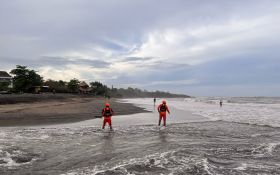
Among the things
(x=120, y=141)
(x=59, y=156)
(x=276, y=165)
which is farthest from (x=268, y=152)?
(x=59, y=156)

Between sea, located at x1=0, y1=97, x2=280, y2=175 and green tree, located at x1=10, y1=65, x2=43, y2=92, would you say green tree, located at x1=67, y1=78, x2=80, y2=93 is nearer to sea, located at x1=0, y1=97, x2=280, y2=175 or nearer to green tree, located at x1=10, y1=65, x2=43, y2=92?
green tree, located at x1=10, y1=65, x2=43, y2=92

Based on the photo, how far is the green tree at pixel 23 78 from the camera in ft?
246

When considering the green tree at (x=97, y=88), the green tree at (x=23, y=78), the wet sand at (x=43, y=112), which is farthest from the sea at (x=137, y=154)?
the green tree at (x=97, y=88)

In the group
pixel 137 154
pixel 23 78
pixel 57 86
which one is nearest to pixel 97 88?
pixel 57 86

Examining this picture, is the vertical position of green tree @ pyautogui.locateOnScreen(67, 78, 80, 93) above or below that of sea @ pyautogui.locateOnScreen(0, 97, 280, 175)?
above

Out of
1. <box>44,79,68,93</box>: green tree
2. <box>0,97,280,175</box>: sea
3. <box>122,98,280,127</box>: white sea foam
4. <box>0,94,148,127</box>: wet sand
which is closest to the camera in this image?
<box>0,97,280,175</box>: sea

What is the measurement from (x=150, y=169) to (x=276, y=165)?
441 centimetres

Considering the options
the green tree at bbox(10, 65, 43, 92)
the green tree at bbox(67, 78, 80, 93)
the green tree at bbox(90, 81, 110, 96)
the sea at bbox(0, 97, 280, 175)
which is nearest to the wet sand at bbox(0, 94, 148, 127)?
the sea at bbox(0, 97, 280, 175)

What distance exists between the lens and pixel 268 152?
36.3ft

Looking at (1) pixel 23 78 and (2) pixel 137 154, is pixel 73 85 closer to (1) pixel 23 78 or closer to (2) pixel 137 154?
(1) pixel 23 78

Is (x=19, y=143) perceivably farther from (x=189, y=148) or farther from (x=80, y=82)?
(x=80, y=82)

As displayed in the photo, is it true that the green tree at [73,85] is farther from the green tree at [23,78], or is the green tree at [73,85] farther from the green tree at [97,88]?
the green tree at [23,78]

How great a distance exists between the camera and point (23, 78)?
76.2 metres

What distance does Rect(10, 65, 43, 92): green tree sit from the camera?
74875mm
